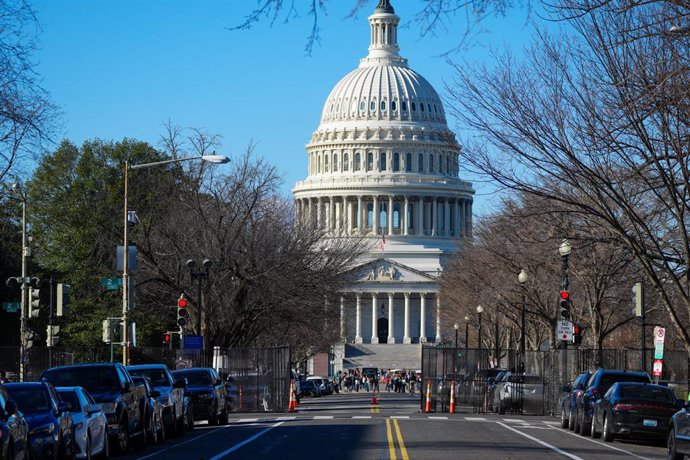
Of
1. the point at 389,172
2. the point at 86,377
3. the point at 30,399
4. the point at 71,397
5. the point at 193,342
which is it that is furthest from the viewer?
the point at 389,172

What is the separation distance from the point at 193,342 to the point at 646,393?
2262cm

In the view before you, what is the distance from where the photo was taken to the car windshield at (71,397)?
22688 millimetres

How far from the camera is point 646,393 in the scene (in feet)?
99.3

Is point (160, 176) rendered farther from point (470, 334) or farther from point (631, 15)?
point (470, 334)

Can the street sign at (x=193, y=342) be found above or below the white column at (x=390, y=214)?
below

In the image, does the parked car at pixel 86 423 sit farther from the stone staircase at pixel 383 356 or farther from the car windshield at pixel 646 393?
the stone staircase at pixel 383 356

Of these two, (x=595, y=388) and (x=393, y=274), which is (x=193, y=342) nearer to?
(x=595, y=388)

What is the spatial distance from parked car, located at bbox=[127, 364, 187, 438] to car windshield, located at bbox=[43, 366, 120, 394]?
4106 millimetres

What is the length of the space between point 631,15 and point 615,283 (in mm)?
31712

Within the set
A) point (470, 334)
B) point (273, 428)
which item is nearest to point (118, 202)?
point (273, 428)

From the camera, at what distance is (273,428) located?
3503 centimetres

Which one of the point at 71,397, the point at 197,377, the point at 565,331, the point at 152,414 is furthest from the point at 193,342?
the point at 71,397

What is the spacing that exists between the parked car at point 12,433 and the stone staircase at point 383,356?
129 m

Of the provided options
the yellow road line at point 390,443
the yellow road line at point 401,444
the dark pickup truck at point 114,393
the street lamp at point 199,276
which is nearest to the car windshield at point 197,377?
the yellow road line at point 390,443
